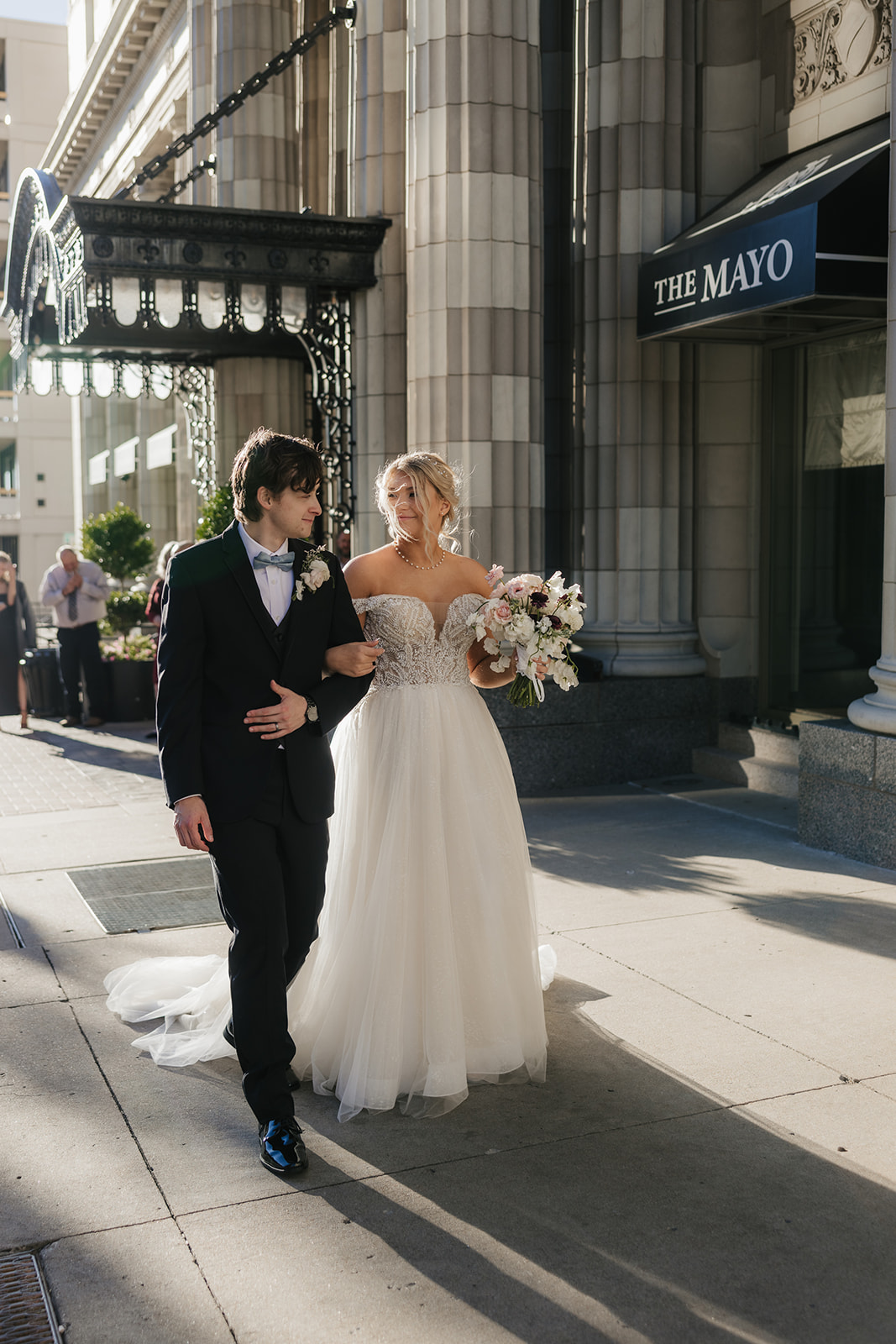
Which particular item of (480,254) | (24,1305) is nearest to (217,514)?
(480,254)

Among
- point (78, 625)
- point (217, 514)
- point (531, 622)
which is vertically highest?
point (217, 514)

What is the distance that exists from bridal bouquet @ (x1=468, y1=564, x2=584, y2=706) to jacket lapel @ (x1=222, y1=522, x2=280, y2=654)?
0.96 meters

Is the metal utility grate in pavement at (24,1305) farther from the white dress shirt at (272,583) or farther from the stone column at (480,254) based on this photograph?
the stone column at (480,254)

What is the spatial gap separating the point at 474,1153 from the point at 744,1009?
5.51ft

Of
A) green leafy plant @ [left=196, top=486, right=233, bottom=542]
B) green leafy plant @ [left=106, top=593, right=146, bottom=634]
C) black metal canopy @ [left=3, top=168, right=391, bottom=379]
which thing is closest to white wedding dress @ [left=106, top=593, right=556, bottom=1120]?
black metal canopy @ [left=3, top=168, right=391, bottom=379]

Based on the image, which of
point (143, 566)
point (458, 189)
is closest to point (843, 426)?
point (458, 189)

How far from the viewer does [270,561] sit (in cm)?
408

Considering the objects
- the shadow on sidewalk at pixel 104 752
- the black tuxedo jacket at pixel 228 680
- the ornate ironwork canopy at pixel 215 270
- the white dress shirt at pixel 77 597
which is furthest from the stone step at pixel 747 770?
the white dress shirt at pixel 77 597

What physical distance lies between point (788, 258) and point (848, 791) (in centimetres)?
339

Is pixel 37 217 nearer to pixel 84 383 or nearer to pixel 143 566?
pixel 84 383

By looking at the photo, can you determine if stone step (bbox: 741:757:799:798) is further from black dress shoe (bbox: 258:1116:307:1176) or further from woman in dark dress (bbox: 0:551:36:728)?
woman in dark dress (bbox: 0:551:36:728)

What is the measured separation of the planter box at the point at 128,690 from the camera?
14758 millimetres

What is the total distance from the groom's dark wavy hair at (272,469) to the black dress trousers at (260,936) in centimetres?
81

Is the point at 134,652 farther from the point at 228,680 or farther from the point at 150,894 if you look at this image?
the point at 228,680
